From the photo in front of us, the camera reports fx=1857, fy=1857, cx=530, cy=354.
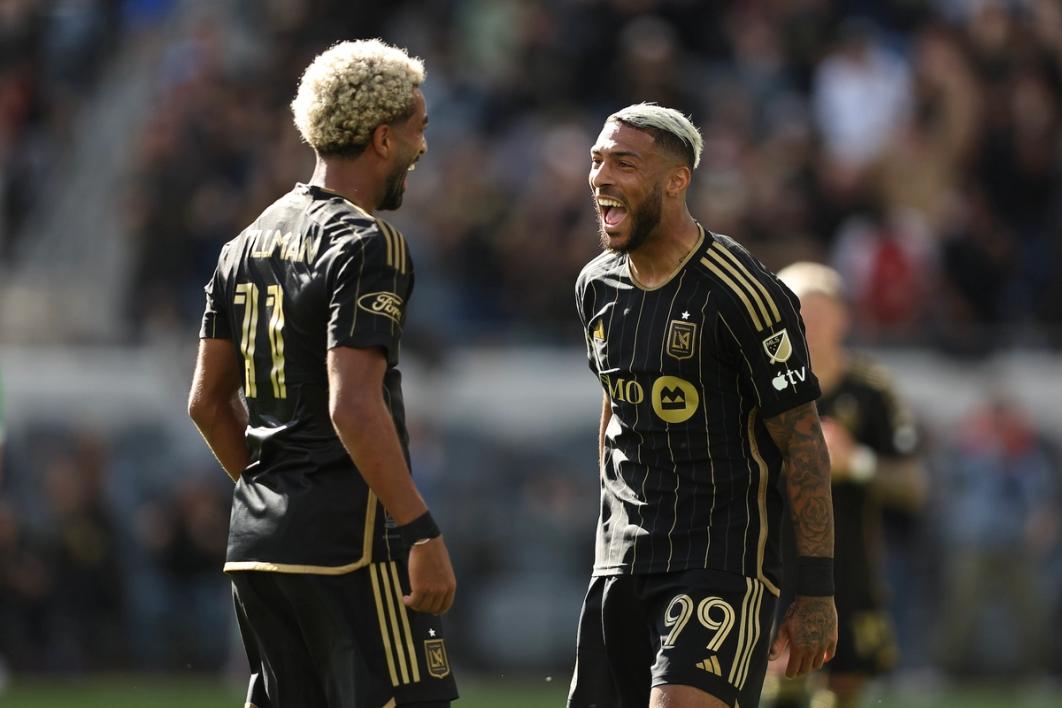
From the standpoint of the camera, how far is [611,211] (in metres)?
5.99

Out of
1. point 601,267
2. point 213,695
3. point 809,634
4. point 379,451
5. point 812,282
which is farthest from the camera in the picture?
point 213,695

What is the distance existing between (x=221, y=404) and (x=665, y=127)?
1682 mm

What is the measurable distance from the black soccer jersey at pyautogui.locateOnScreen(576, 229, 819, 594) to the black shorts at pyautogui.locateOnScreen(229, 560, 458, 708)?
34.2 inches

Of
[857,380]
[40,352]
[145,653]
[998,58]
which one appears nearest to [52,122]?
[40,352]

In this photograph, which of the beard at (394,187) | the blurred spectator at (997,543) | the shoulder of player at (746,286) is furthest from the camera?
the blurred spectator at (997,543)

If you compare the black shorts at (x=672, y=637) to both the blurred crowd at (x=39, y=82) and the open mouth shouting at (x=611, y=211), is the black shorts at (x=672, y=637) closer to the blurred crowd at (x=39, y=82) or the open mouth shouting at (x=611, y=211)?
the open mouth shouting at (x=611, y=211)

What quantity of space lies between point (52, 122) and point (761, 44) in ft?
23.0

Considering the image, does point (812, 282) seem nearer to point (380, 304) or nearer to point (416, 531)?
point (380, 304)

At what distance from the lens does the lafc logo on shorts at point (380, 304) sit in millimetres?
5191

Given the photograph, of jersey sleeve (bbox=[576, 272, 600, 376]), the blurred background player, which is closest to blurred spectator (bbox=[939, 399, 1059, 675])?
the blurred background player

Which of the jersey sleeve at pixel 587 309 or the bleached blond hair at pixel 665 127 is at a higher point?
the bleached blond hair at pixel 665 127

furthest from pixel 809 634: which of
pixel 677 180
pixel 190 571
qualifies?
pixel 190 571

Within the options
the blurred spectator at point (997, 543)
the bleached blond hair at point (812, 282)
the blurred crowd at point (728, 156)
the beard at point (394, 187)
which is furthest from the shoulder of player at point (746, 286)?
the blurred spectator at point (997, 543)

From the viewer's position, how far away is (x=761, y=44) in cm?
1659
